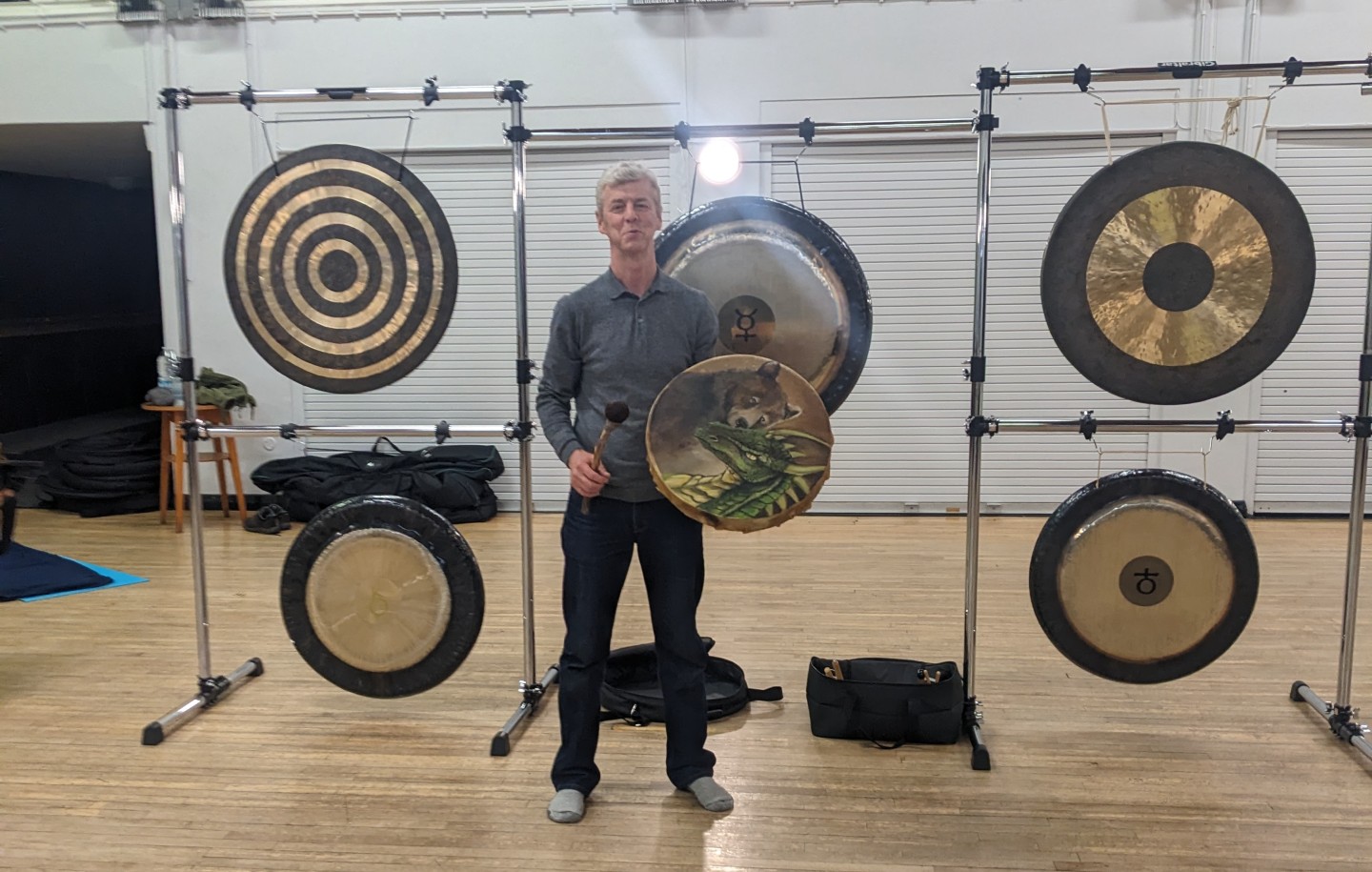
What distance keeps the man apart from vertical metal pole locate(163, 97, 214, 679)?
1431 millimetres

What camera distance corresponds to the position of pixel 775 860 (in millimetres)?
2523

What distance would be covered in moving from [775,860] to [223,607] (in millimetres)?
3110

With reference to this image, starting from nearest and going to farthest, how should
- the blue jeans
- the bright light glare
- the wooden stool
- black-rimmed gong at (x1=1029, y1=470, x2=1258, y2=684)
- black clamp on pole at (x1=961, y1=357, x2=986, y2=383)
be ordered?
the blue jeans, black-rimmed gong at (x1=1029, y1=470, x2=1258, y2=684), black clamp on pole at (x1=961, y1=357, x2=986, y2=383), the bright light glare, the wooden stool

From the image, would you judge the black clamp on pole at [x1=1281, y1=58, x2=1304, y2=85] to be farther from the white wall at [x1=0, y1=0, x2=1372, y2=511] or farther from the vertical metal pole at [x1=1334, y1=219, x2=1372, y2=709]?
the white wall at [x1=0, y1=0, x2=1372, y2=511]

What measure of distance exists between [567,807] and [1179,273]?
224 cm

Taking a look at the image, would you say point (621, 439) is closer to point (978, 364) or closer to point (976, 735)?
point (978, 364)

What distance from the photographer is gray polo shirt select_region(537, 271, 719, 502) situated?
2.60 metres

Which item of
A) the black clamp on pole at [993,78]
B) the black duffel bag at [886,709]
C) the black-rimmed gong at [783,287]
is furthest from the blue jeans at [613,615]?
the black clamp on pole at [993,78]

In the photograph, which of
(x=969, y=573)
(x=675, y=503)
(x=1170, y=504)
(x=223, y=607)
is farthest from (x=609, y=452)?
(x=223, y=607)

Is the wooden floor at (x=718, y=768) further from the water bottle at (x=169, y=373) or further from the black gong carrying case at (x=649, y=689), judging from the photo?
the water bottle at (x=169, y=373)

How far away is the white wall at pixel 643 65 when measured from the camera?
5809 mm

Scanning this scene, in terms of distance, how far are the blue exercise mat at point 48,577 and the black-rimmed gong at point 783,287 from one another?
351cm

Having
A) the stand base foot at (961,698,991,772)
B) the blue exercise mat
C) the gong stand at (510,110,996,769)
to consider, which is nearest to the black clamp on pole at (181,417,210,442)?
the gong stand at (510,110,996,769)

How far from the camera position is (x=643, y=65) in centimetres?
611
